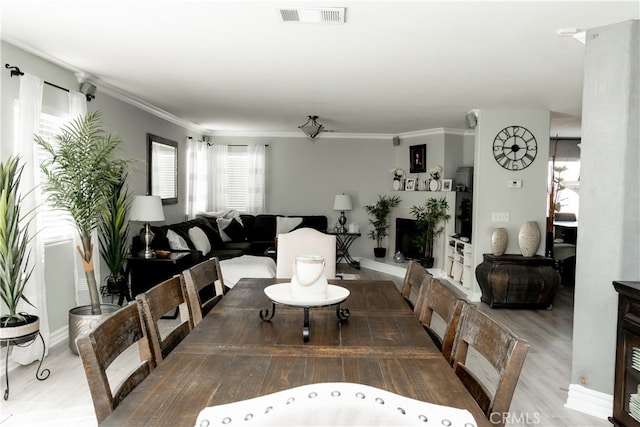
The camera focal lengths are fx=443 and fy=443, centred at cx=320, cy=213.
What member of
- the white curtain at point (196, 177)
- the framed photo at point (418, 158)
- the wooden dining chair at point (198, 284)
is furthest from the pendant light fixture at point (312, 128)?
the wooden dining chair at point (198, 284)

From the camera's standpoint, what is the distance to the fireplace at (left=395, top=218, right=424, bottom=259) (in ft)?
26.2

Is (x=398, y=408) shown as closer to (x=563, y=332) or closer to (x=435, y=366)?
(x=435, y=366)

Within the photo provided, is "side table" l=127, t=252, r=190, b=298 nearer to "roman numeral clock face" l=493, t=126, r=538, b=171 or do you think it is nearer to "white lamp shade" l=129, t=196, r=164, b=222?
"white lamp shade" l=129, t=196, r=164, b=222

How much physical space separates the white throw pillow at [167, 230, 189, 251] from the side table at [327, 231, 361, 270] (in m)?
2.99

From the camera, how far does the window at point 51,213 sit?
145 inches

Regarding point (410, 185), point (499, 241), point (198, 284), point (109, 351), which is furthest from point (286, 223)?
point (109, 351)

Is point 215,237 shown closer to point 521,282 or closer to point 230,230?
point 230,230

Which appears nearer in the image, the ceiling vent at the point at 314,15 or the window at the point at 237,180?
the ceiling vent at the point at 314,15

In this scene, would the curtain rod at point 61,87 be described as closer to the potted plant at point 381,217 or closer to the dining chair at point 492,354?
the dining chair at point 492,354

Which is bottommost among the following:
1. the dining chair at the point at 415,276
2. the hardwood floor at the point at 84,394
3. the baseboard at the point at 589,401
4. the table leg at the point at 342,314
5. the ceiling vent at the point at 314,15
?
the hardwood floor at the point at 84,394

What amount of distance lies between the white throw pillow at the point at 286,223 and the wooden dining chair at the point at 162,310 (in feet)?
19.4

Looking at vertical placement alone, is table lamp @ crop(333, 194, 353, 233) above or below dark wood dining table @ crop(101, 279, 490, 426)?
above

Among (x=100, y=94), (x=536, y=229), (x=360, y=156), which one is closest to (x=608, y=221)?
(x=536, y=229)

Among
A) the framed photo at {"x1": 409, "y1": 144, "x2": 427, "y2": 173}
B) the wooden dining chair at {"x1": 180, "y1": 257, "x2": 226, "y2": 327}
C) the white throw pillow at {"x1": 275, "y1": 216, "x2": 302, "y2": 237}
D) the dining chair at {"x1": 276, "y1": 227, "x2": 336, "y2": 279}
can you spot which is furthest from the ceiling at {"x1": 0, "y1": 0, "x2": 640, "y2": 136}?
the white throw pillow at {"x1": 275, "y1": 216, "x2": 302, "y2": 237}
